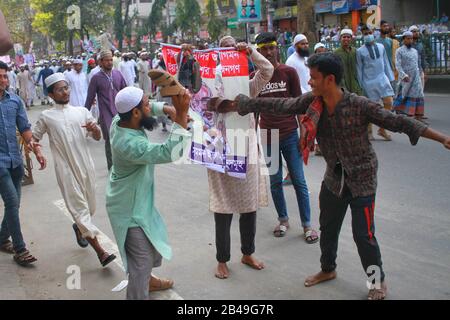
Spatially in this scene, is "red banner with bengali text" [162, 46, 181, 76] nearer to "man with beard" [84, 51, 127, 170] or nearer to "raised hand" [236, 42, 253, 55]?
"raised hand" [236, 42, 253, 55]

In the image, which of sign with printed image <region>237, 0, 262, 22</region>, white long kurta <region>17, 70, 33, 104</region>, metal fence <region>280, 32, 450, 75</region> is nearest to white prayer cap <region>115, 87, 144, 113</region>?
sign with printed image <region>237, 0, 262, 22</region>

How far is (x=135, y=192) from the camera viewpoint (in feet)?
11.2

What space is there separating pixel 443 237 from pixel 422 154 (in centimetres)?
334

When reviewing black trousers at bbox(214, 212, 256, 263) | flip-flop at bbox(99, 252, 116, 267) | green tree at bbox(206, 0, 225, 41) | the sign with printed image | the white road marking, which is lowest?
the white road marking

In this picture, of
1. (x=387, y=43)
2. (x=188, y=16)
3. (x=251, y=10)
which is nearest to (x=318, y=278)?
(x=387, y=43)

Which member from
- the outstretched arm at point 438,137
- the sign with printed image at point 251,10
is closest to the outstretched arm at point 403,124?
the outstretched arm at point 438,137

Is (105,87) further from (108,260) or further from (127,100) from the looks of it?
(127,100)

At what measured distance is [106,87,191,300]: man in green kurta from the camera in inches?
128

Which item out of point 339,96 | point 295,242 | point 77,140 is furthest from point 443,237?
point 77,140

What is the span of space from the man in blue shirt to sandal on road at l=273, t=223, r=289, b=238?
221 cm

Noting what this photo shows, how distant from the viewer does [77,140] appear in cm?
470

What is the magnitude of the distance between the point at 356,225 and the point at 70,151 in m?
2.52
